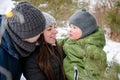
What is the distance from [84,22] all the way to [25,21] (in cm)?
59

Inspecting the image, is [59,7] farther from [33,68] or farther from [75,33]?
[33,68]

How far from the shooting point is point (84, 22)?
2.45m

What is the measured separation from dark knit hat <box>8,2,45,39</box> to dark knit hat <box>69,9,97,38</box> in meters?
0.46

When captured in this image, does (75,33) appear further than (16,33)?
Yes

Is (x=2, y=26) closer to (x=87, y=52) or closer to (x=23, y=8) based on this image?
(x=23, y=8)

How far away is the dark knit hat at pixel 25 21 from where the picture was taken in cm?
199

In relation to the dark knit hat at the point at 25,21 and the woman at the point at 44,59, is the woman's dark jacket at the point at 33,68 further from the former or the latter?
the dark knit hat at the point at 25,21

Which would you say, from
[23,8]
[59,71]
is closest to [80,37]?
[59,71]

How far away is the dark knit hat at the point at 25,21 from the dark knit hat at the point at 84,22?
1.52 ft

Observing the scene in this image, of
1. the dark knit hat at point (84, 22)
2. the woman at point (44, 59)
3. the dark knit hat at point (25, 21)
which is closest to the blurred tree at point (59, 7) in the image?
the dark knit hat at point (84, 22)

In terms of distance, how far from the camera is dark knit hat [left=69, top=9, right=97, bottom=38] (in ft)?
7.97

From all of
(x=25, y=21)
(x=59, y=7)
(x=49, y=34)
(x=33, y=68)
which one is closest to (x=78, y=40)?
(x=49, y=34)

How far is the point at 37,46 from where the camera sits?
224 centimetres

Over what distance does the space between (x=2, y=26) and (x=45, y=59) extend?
0.41m
